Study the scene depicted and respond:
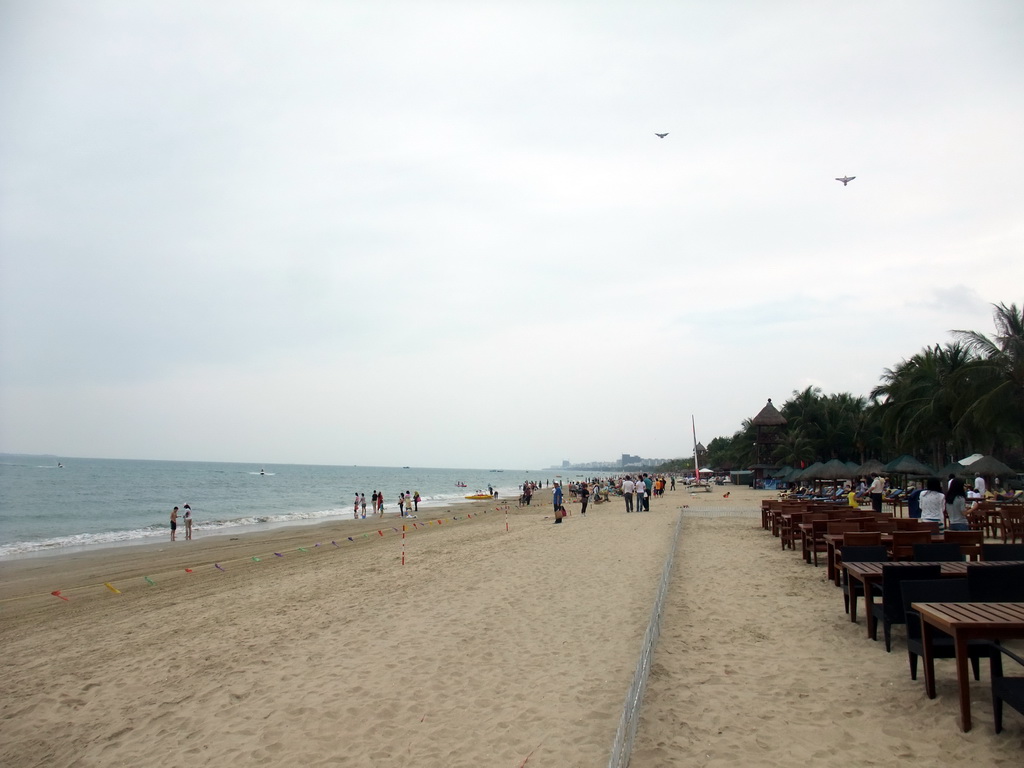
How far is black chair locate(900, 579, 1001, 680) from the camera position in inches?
173

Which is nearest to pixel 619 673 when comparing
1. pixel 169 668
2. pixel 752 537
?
pixel 169 668

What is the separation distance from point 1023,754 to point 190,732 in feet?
18.0

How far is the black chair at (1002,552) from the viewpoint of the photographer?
22.8ft

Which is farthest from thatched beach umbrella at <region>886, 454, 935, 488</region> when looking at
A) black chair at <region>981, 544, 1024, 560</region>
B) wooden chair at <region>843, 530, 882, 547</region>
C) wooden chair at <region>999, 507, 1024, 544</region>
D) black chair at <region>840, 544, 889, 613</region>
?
black chair at <region>840, 544, 889, 613</region>

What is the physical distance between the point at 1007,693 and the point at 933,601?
4.69 ft

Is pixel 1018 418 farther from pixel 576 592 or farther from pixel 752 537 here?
pixel 576 592

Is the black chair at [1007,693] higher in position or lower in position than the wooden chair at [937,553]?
lower

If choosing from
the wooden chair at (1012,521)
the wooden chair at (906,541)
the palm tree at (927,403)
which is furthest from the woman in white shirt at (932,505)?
the palm tree at (927,403)

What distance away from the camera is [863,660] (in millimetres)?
5516

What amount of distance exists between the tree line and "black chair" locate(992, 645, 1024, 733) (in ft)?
69.7

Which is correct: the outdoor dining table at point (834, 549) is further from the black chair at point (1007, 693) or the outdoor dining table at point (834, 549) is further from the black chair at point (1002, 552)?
the black chair at point (1007, 693)

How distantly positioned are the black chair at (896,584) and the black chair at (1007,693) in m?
1.24

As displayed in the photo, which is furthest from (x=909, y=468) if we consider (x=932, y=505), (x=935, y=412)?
(x=932, y=505)

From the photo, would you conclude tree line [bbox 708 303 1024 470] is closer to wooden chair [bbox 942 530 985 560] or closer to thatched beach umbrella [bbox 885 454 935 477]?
thatched beach umbrella [bbox 885 454 935 477]
